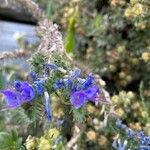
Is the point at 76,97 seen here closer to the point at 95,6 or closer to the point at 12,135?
the point at 12,135

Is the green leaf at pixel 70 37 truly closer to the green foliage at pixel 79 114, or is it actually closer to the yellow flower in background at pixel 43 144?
the yellow flower in background at pixel 43 144

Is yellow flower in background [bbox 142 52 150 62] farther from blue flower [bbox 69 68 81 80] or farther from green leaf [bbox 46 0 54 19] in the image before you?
blue flower [bbox 69 68 81 80]

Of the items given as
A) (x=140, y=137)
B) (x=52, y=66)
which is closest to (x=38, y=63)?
(x=52, y=66)

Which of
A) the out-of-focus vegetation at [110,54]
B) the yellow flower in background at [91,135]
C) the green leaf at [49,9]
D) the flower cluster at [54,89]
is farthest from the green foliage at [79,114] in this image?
the green leaf at [49,9]

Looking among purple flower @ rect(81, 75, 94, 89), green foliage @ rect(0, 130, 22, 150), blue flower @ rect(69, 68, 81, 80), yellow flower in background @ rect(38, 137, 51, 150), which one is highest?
blue flower @ rect(69, 68, 81, 80)

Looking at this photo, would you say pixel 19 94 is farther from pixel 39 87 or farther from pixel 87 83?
pixel 87 83

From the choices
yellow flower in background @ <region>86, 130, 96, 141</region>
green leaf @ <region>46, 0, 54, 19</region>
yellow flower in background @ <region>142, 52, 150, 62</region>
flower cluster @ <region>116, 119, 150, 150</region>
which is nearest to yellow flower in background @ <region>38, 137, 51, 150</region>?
flower cluster @ <region>116, 119, 150, 150</region>
